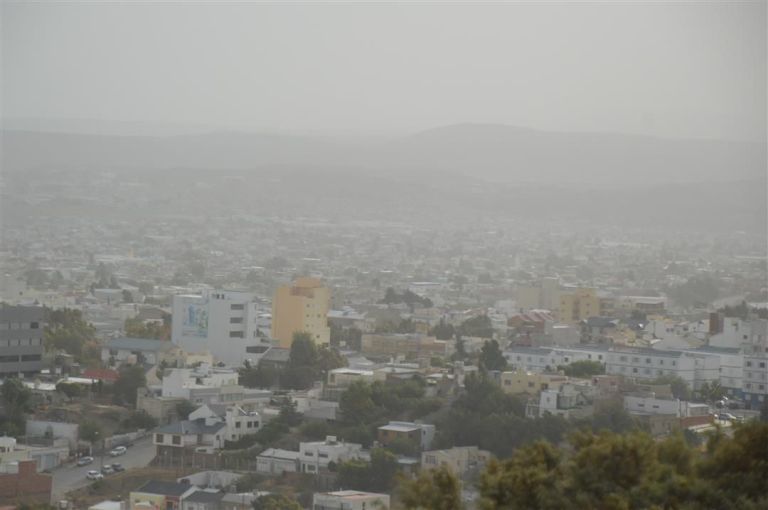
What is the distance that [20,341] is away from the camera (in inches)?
656

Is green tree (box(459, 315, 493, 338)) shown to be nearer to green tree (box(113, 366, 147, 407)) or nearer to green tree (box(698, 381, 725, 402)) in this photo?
green tree (box(698, 381, 725, 402))

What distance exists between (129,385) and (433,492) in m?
9.44

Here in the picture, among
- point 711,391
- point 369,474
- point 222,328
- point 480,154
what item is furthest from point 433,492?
point 480,154

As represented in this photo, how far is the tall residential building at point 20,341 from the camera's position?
1650 cm

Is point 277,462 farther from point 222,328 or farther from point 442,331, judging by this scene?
point 442,331

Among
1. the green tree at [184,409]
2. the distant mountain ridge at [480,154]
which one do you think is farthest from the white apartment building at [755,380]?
the distant mountain ridge at [480,154]

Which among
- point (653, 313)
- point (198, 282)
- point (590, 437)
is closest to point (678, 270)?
point (198, 282)

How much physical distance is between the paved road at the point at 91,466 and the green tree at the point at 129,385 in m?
1.21

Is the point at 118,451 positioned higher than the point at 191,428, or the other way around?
the point at 191,428

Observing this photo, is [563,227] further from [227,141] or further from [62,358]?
[62,358]

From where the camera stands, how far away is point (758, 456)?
6066 millimetres

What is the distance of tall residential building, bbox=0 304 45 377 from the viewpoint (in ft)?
54.1

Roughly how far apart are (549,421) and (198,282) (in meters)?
21.7

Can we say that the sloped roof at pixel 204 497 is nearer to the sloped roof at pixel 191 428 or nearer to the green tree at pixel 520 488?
the sloped roof at pixel 191 428
